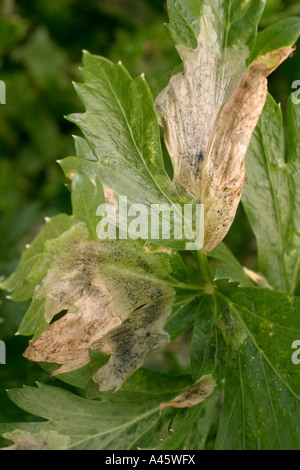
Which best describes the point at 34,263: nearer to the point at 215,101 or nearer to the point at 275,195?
the point at 215,101

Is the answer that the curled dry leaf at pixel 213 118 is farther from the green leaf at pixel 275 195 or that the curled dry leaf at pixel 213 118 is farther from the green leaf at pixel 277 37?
the green leaf at pixel 275 195

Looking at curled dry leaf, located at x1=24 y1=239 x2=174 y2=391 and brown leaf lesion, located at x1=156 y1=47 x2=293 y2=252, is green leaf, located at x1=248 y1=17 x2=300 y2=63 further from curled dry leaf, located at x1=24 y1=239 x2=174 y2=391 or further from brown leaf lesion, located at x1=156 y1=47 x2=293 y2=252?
curled dry leaf, located at x1=24 y1=239 x2=174 y2=391

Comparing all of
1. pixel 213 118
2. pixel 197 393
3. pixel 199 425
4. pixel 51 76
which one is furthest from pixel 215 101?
pixel 51 76

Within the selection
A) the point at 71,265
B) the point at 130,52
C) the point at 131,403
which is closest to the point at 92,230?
the point at 71,265

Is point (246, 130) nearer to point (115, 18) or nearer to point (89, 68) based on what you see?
point (89, 68)

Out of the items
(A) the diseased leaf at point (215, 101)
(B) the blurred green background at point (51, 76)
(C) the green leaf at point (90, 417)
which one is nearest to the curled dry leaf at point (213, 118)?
(A) the diseased leaf at point (215, 101)

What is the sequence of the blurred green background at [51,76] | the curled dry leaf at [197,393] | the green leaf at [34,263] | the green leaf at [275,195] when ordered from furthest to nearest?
the blurred green background at [51,76] → the green leaf at [275,195] → the curled dry leaf at [197,393] → the green leaf at [34,263]
